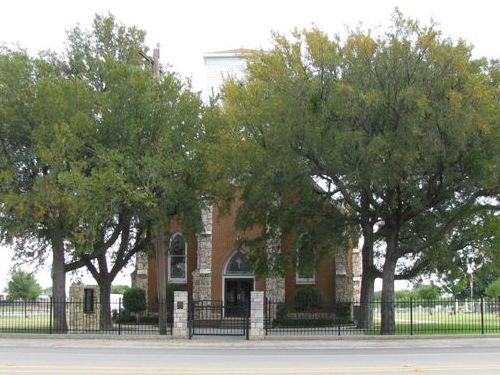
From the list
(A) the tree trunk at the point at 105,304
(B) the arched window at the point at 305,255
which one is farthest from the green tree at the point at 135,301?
(B) the arched window at the point at 305,255

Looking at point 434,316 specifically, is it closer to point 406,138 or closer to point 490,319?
point 490,319

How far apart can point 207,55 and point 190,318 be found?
94.2ft

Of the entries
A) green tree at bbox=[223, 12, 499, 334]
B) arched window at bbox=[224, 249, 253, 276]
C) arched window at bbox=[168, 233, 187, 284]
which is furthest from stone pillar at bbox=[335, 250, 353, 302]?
green tree at bbox=[223, 12, 499, 334]

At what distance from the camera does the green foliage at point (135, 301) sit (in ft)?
137

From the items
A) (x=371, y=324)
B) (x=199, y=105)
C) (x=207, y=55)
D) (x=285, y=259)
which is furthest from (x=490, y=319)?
(x=207, y=55)

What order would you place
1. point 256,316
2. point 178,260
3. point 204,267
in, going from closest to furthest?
point 256,316, point 204,267, point 178,260

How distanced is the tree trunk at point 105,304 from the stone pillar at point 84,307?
48 cm

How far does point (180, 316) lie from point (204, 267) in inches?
616

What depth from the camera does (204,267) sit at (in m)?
42.2

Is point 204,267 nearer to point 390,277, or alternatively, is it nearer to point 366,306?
point 366,306

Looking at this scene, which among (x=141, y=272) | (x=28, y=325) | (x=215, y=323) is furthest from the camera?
Result: (x=141, y=272)

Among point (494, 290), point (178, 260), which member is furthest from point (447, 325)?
point (494, 290)

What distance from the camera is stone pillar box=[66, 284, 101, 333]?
113 ft

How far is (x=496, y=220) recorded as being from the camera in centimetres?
3133
